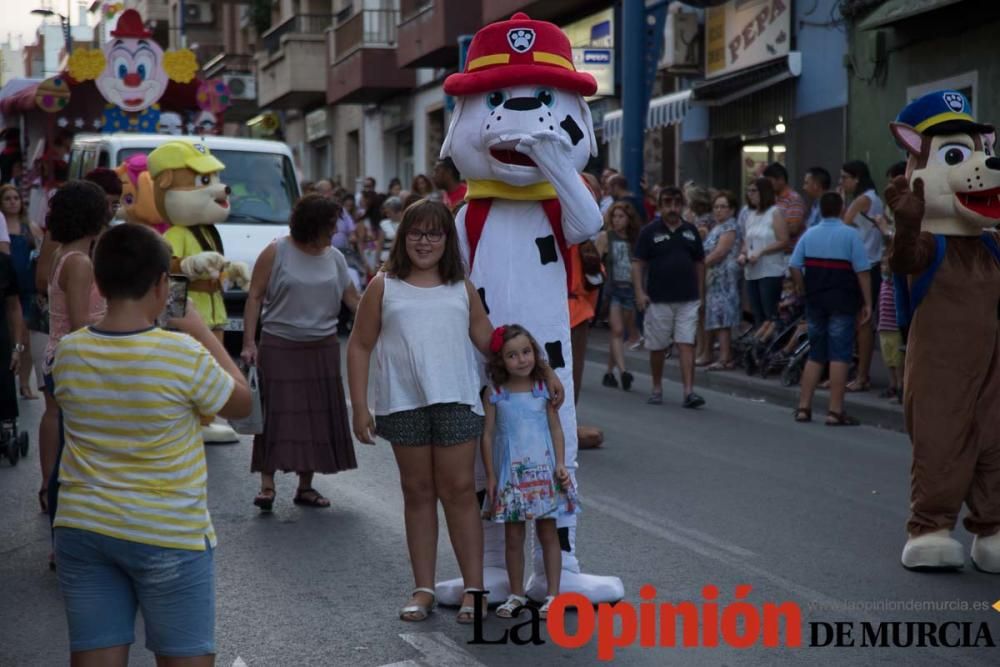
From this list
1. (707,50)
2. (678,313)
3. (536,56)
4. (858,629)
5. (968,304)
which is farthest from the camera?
(707,50)

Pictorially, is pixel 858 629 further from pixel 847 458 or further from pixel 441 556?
pixel 847 458

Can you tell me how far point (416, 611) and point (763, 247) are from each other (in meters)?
9.40

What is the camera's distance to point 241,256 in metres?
15.6

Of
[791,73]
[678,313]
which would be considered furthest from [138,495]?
[791,73]

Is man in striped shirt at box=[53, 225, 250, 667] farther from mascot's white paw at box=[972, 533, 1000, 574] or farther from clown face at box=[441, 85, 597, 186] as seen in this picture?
mascot's white paw at box=[972, 533, 1000, 574]

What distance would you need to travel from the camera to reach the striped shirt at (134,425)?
13.7 feet

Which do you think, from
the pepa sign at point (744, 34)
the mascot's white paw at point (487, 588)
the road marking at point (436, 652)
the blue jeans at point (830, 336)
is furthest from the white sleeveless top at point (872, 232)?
the road marking at point (436, 652)

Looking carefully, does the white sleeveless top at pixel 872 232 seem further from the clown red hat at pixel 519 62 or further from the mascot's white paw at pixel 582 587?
the mascot's white paw at pixel 582 587

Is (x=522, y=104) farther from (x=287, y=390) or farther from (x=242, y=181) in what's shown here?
(x=242, y=181)

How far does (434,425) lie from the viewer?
6105 millimetres

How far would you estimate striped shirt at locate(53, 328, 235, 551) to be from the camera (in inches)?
164

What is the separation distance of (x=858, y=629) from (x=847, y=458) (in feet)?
15.2

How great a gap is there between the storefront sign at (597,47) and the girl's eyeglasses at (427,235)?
13.4 metres

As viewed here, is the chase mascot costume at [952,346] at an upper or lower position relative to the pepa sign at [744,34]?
lower
